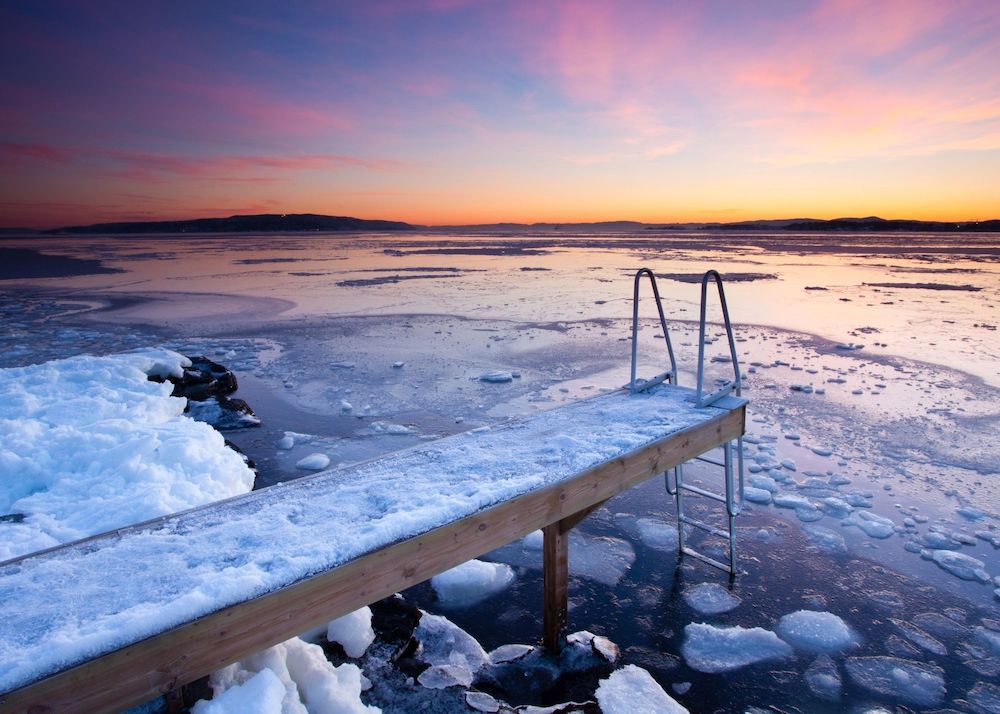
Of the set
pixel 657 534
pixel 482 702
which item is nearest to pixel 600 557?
pixel 657 534

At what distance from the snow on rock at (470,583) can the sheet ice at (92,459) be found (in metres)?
1.96

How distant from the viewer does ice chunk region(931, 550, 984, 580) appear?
13.8ft

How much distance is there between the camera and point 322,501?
283 cm

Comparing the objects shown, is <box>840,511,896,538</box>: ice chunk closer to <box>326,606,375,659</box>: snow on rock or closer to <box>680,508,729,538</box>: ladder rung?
<box>680,508,729,538</box>: ladder rung

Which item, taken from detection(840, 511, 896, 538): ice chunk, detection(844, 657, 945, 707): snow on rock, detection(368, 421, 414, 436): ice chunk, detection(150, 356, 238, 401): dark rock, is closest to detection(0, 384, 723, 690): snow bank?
detection(844, 657, 945, 707): snow on rock

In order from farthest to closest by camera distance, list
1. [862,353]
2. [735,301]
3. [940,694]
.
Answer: [735,301], [862,353], [940,694]

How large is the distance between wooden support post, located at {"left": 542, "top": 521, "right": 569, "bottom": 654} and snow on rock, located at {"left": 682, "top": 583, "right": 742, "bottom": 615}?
1053mm

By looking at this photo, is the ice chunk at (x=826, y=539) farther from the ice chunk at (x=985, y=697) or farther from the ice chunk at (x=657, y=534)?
the ice chunk at (x=985, y=697)

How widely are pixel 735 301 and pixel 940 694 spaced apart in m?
15.0

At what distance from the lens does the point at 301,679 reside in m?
2.73

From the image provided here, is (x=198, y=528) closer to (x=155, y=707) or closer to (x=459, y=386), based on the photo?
(x=155, y=707)

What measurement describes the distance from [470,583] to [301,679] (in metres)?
1.64

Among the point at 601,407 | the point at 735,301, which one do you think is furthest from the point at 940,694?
the point at 735,301

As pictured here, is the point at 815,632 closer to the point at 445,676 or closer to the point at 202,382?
the point at 445,676
